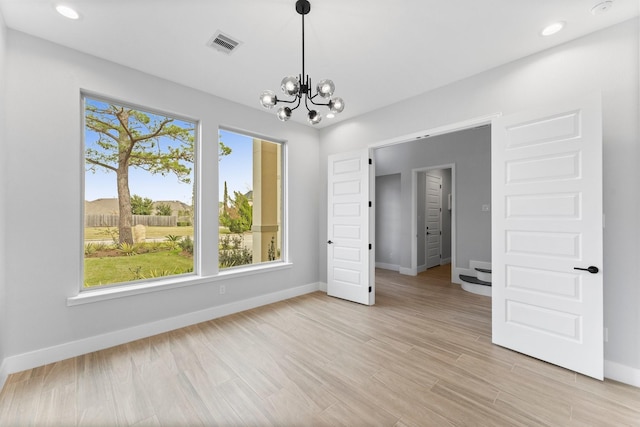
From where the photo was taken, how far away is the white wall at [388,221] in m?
6.51

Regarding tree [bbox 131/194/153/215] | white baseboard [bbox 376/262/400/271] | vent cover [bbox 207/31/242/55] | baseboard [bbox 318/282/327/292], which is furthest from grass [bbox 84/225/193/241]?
white baseboard [bbox 376/262/400/271]

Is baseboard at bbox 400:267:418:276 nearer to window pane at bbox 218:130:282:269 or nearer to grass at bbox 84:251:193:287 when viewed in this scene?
window pane at bbox 218:130:282:269

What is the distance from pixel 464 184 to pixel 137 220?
5794mm

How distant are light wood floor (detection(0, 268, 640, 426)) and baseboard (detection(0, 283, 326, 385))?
0.29 feet

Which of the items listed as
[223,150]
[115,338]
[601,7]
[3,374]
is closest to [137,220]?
→ [115,338]

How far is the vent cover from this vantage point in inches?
96.0

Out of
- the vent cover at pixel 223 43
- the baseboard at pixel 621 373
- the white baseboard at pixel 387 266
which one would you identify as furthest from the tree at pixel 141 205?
the white baseboard at pixel 387 266

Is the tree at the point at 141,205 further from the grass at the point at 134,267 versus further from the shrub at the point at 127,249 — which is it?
the grass at the point at 134,267

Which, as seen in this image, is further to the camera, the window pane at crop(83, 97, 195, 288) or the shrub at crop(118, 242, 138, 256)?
the shrub at crop(118, 242, 138, 256)

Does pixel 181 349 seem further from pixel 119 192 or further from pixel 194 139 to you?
pixel 194 139

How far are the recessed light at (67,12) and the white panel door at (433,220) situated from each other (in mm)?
6546

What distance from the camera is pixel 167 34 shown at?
2410 millimetres

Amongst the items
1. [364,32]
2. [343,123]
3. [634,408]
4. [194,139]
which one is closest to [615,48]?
[364,32]

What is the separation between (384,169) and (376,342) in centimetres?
474
